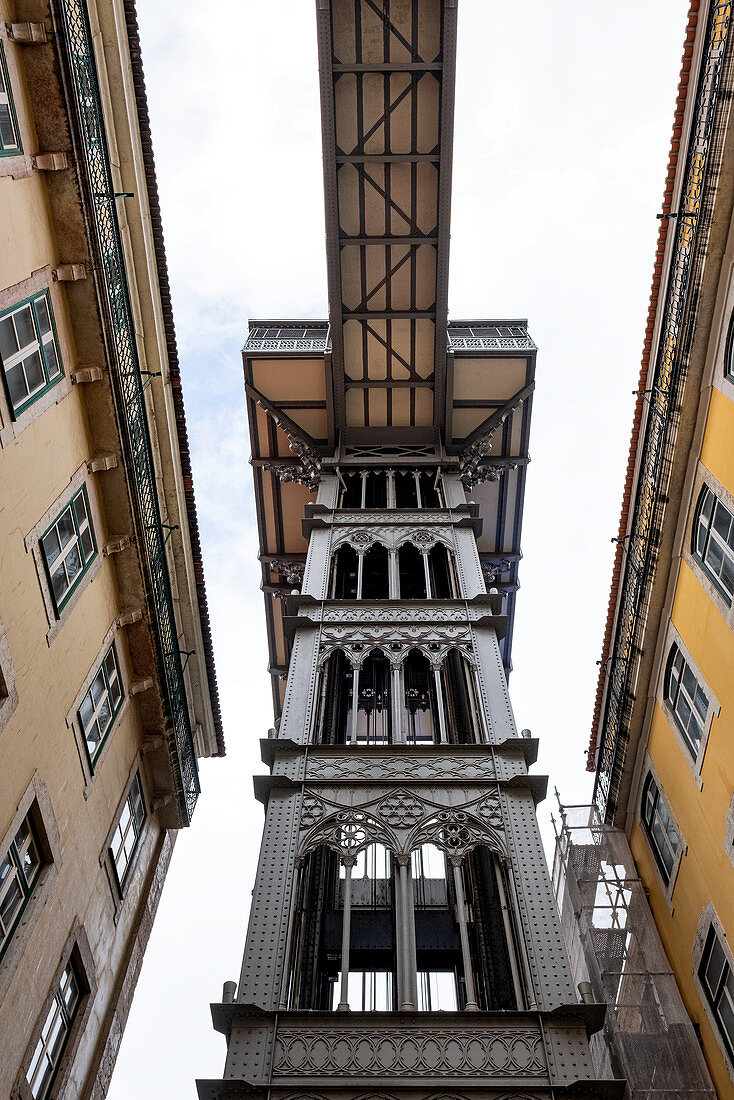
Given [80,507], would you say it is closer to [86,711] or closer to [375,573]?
[86,711]

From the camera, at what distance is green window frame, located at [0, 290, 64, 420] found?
9961 mm

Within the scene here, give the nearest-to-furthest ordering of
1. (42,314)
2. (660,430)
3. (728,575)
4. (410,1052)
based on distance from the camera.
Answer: (410,1052)
(42,314)
(728,575)
(660,430)

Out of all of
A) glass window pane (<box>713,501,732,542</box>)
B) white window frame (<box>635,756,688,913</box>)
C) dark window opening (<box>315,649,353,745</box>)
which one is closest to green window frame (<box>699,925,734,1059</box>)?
white window frame (<box>635,756,688,913</box>)

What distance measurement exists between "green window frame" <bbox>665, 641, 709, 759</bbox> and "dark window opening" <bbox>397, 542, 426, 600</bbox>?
8.97 meters

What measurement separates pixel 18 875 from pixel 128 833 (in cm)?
438

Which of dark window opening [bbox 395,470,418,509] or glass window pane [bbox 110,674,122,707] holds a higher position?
dark window opening [bbox 395,470,418,509]

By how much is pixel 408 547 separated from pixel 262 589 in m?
6.50

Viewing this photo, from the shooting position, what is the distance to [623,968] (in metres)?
14.6

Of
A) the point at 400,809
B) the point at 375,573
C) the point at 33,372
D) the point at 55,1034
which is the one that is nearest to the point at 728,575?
the point at 400,809

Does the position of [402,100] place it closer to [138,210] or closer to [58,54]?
[138,210]

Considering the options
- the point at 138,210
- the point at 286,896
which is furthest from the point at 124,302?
the point at 286,896

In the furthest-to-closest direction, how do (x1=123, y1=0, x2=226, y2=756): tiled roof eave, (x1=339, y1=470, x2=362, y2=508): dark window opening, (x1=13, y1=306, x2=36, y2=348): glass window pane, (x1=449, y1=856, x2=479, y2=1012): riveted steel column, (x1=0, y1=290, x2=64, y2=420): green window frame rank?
(x1=339, y1=470, x2=362, y2=508): dark window opening → (x1=123, y1=0, x2=226, y2=756): tiled roof eave → (x1=13, y1=306, x2=36, y2=348): glass window pane → (x1=0, y1=290, x2=64, y2=420): green window frame → (x1=449, y1=856, x2=479, y2=1012): riveted steel column

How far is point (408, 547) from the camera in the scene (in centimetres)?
2180

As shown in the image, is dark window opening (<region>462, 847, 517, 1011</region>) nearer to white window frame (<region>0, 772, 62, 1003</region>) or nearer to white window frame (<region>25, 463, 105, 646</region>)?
white window frame (<region>0, 772, 62, 1003</region>)
